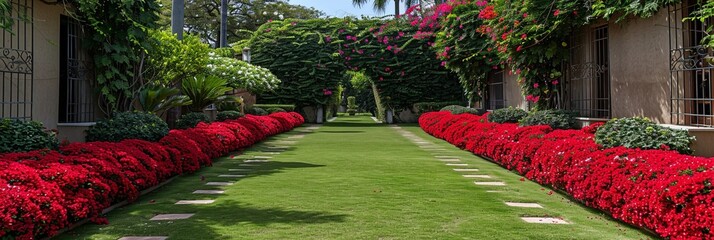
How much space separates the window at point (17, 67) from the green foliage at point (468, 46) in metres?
9.90

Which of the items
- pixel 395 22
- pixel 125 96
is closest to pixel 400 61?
pixel 395 22

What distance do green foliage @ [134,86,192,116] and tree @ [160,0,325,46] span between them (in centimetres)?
2490

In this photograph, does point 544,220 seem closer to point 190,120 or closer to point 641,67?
point 641,67

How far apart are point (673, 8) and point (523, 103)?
23.6 feet

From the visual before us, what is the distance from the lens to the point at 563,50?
11.0 meters

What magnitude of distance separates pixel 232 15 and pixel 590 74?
100ft

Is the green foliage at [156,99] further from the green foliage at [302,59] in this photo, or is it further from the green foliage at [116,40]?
the green foliage at [302,59]

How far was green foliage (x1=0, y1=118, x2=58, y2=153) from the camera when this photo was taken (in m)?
6.22

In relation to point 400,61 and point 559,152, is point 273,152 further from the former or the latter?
point 400,61

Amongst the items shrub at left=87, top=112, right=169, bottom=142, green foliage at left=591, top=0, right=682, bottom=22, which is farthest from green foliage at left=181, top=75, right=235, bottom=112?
green foliage at left=591, top=0, right=682, bottom=22

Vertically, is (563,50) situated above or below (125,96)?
above

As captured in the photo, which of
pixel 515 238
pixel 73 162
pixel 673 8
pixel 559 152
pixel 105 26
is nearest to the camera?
pixel 515 238

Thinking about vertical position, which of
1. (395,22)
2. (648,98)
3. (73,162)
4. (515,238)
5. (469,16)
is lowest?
(515,238)

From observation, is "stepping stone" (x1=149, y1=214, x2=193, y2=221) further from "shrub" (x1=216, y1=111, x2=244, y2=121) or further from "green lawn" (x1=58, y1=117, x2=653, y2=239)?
"shrub" (x1=216, y1=111, x2=244, y2=121)
